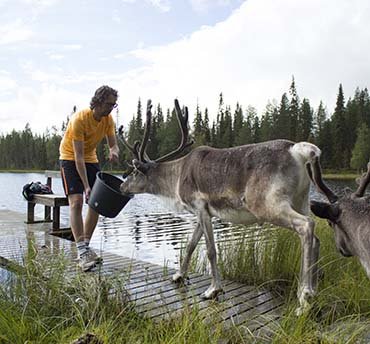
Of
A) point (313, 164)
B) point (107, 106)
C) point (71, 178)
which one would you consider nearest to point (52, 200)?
point (71, 178)

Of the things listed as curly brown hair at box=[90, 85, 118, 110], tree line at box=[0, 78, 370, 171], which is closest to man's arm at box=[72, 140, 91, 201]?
curly brown hair at box=[90, 85, 118, 110]

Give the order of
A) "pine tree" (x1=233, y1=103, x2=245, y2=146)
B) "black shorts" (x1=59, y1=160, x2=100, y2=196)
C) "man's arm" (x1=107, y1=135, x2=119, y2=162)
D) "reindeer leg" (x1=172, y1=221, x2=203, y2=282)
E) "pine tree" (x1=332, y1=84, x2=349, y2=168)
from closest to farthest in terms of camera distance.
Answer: "reindeer leg" (x1=172, y1=221, x2=203, y2=282), "black shorts" (x1=59, y1=160, x2=100, y2=196), "man's arm" (x1=107, y1=135, x2=119, y2=162), "pine tree" (x1=332, y1=84, x2=349, y2=168), "pine tree" (x1=233, y1=103, x2=245, y2=146)

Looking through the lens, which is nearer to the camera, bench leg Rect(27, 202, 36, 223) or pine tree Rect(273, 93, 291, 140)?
bench leg Rect(27, 202, 36, 223)

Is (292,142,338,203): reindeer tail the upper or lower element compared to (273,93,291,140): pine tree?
lower

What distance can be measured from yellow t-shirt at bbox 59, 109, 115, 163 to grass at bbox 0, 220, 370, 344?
5.09 feet

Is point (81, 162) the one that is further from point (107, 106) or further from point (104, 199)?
point (107, 106)

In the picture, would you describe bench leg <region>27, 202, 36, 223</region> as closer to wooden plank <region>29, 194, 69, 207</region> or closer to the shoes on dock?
wooden plank <region>29, 194, 69, 207</region>

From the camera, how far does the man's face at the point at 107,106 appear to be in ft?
19.1

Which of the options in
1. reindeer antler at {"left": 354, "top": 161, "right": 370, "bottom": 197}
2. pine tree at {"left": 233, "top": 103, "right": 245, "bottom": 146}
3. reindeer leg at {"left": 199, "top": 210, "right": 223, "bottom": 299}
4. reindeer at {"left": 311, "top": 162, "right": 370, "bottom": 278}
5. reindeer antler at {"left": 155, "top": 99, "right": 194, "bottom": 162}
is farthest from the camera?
pine tree at {"left": 233, "top": 103, "right": 245, "bottom": 146}

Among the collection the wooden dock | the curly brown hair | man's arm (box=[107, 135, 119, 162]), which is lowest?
the wooden dock

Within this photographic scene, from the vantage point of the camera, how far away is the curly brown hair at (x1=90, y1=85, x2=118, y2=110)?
19.0 ft

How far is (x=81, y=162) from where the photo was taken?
18.9ft

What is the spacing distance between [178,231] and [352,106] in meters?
61.1

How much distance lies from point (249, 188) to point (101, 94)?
246 centimetres
